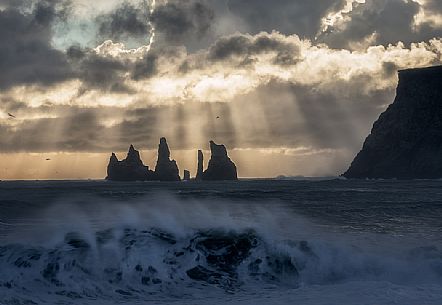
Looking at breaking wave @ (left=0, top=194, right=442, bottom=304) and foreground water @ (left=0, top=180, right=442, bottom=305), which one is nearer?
foreground water @ (left=0, top=180, right=442, bottom=305)

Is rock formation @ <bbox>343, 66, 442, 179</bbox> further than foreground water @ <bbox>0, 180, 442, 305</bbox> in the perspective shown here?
Yes

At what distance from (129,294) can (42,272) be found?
382cm

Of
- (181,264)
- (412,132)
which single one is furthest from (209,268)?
(412,132)

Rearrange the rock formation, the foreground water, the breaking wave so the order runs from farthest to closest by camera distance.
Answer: the rock formation, the breaking wave, the foreground water

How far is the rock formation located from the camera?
182 m

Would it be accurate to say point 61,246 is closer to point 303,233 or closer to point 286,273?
point 286,273

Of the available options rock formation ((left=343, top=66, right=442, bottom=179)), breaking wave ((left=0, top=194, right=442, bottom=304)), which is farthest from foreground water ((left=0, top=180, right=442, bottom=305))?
rock formation ((left=343, top=66, right=442, bottom=179))

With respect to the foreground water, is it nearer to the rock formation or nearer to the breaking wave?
the breaking wave

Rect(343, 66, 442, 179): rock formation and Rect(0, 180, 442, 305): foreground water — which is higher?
Rect(343, 66, 442, 179): rock formation

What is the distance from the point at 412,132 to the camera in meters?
Answer: 185

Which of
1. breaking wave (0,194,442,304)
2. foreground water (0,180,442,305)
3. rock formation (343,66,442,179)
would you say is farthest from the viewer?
rock formation (343,66,442,179)

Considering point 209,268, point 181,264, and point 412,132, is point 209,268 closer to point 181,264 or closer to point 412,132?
point 181,264

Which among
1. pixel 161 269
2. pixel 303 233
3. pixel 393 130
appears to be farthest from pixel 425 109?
pixel 161 269

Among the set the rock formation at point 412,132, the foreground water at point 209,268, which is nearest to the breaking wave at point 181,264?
the foreground water at point 209,268
